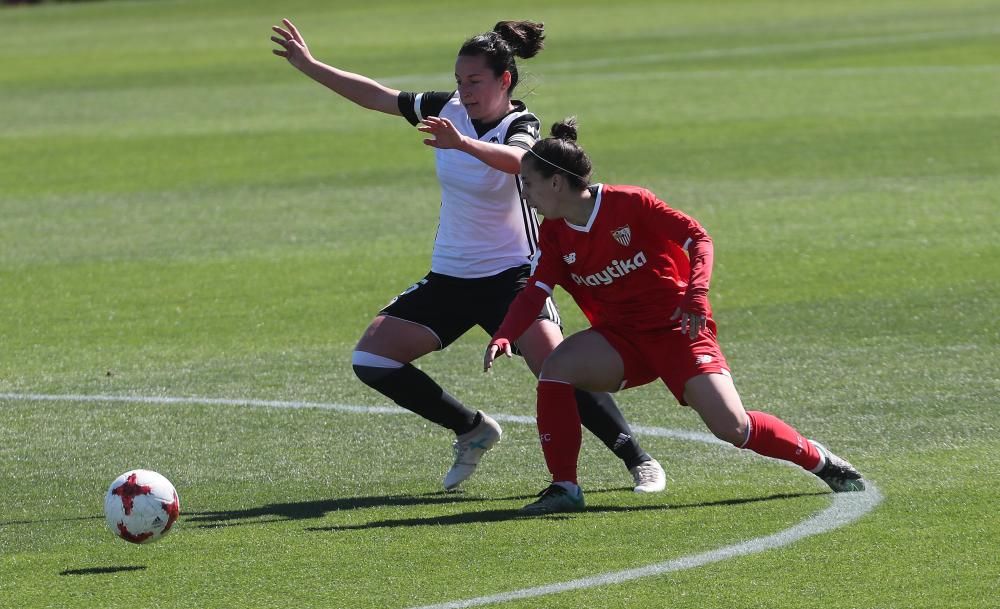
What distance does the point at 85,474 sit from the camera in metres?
7.95

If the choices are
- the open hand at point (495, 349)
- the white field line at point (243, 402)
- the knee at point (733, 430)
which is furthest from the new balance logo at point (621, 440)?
the white field line at point (243, 402)

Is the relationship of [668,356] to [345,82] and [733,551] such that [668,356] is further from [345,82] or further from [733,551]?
[345,82]

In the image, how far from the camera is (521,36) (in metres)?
7.88

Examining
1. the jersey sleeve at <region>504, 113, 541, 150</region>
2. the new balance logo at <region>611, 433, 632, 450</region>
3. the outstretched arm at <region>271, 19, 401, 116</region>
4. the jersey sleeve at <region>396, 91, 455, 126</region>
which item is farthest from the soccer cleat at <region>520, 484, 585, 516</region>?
the outstretched arm at <region>271, 19, 401, 116</region>

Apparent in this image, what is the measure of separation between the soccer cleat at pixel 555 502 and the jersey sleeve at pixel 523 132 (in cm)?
154

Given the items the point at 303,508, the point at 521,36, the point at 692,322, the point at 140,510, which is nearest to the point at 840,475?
the point at 692,322

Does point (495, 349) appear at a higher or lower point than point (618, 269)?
lower

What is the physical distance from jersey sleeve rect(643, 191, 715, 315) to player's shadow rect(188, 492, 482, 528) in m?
1.35

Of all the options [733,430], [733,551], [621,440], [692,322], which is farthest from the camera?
[621,440]

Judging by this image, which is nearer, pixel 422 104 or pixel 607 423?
pixel 607 423

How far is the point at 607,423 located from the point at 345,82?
2282 mm

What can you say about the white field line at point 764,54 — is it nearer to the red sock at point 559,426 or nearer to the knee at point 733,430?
the red sock at point 559,426

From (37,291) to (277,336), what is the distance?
2.85m

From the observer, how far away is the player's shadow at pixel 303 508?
7098mm
